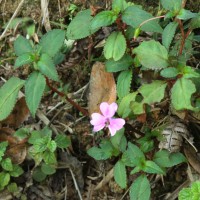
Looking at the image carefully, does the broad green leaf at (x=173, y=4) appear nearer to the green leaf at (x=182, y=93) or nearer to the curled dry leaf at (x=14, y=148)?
the green leaf at (x=182, y=93)

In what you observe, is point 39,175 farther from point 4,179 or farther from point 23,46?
point 23,46

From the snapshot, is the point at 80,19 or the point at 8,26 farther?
the point at 8,26

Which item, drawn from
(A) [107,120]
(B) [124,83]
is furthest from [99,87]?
(A) [107,120]

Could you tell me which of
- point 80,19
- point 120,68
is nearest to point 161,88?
point 120,68

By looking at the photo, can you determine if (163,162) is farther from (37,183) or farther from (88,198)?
(37,183)

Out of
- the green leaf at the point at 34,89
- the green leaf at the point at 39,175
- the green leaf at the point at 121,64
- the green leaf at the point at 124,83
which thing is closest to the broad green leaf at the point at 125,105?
the green leaf at the point at 124,83

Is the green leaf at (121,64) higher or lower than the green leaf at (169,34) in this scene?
lower
